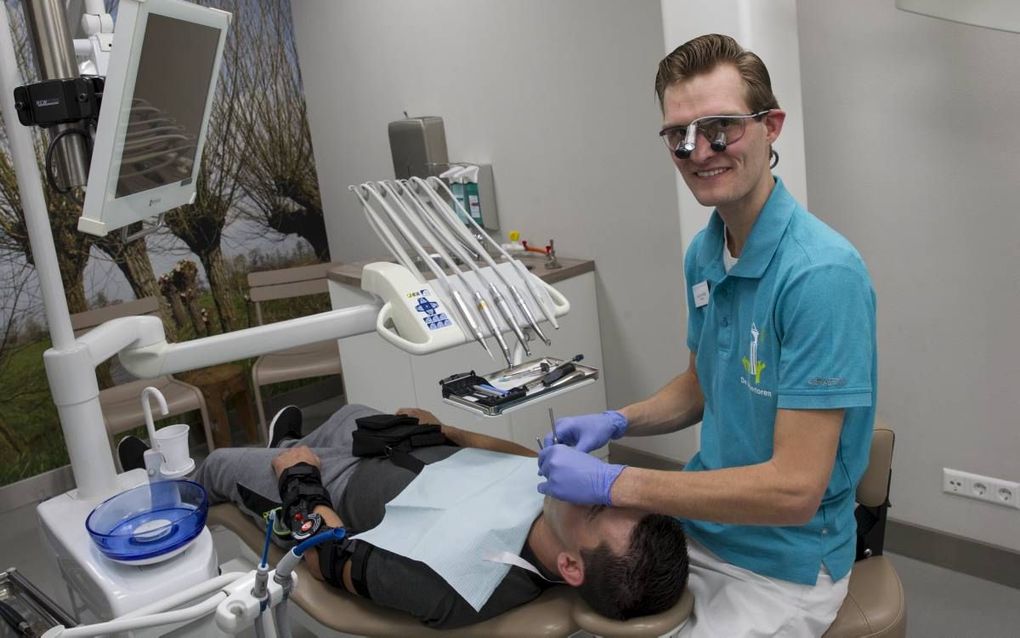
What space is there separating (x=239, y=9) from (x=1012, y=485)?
13.3ft

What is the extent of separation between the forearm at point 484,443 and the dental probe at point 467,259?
48 cm

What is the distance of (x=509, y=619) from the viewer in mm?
1664

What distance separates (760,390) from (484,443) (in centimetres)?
86

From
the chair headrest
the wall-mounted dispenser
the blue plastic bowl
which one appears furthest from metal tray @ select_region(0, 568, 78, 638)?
the wall-mounted dispenser

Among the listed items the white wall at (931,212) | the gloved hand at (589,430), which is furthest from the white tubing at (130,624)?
the white wall at (931,212)

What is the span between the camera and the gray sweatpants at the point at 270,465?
2.18m

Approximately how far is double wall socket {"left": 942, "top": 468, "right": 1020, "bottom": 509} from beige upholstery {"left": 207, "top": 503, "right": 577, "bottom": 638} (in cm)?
144

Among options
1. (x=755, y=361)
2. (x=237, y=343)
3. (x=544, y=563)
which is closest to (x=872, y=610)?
(x=755, y=361)

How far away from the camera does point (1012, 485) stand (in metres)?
2.44

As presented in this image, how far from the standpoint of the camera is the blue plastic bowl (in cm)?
155

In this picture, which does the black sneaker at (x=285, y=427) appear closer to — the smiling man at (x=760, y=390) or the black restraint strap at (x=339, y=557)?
the black restraint strap at (x=339, y=557)

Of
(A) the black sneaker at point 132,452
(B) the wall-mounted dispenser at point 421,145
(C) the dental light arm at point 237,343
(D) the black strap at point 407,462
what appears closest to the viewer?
(C) the dental light arm at point 237,343

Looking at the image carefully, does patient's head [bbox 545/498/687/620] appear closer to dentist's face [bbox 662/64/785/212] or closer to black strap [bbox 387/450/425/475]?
black strap [bbox 387/450/425/475]

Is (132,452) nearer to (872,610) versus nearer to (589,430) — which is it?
(589,430)
